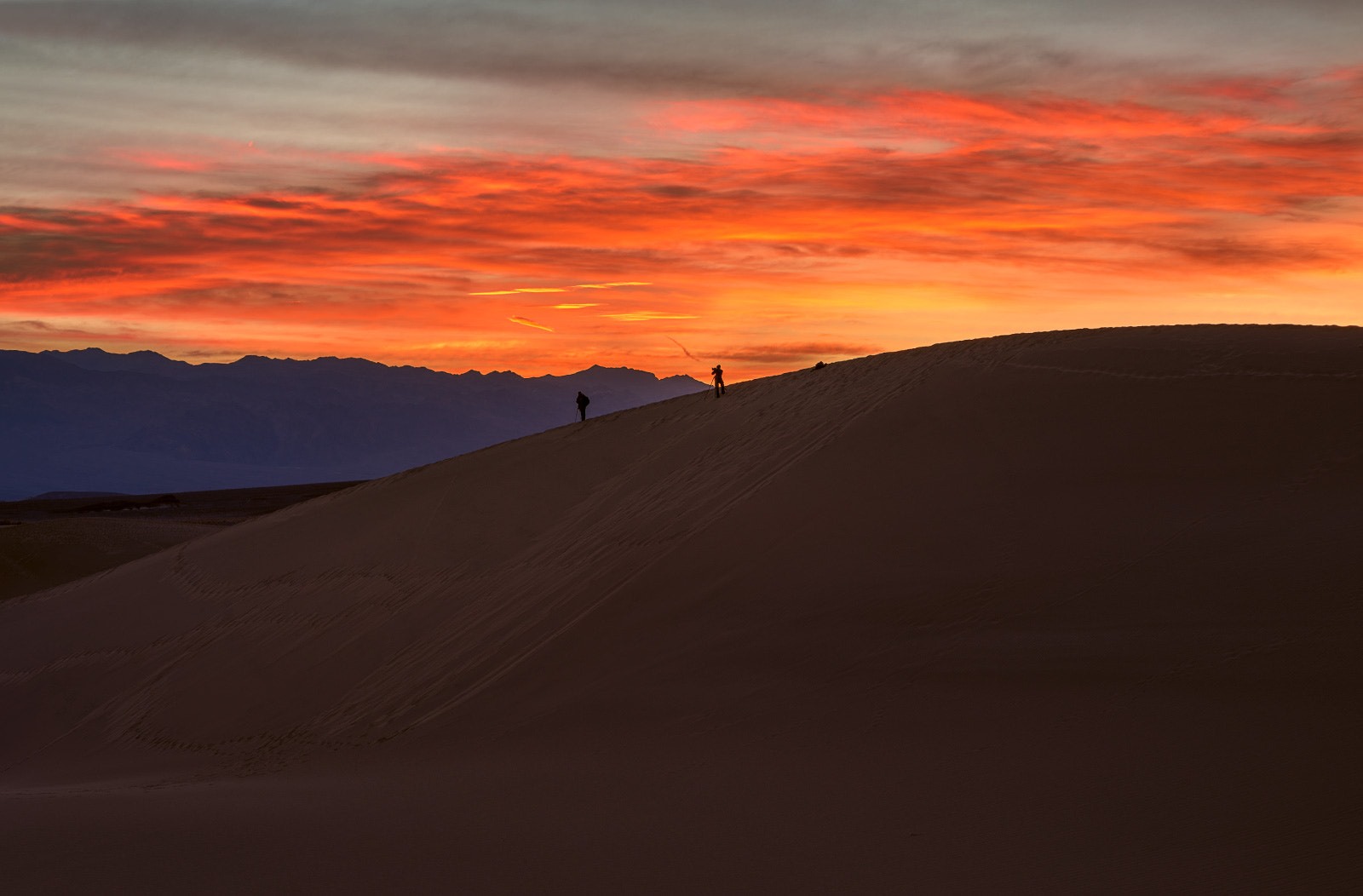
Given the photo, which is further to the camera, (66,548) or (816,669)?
(66,548)

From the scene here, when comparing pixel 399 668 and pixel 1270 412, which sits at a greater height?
pixel 1270 412

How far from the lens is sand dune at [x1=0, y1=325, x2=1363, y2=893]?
222 inches

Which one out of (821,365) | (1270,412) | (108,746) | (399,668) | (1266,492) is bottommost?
(108,746)

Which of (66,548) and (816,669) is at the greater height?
(816,669)

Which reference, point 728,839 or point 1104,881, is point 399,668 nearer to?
point 728,839

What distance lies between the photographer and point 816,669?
8.45 meters

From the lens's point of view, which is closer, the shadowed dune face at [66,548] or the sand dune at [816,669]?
the sand dune at [816,669]

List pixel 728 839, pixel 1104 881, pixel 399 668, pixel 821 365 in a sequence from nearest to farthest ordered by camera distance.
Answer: pixel 1104 881 < pixel 728 839 < pixel 399 668 < pixel 821 365

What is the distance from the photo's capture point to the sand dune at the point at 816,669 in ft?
18.5

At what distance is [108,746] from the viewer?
1303 centimetres

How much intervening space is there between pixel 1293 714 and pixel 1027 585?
2.78m

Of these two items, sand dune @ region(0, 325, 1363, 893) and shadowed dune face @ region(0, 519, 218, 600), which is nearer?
sand dune @ region(0, 325, 1363, 893)

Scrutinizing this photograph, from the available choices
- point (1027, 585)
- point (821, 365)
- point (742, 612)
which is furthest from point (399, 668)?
point (821, 365)

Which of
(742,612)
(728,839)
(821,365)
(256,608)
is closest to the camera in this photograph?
(728,839)
